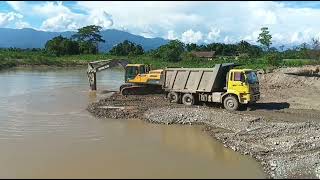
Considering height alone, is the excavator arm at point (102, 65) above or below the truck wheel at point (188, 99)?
above

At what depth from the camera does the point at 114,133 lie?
56.1 ft

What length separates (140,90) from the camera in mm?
26453

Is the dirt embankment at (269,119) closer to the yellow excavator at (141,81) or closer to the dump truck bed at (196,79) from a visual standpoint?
the yellow excavator at (141,81)

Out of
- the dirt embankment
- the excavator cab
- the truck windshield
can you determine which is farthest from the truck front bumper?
the excavator cab

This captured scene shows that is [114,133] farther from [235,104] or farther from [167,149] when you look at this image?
[235,104]

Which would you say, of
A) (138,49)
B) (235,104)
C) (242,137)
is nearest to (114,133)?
(242,137)

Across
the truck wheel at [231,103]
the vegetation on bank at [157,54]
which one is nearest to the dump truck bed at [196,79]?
the truck wheel at [231,103]

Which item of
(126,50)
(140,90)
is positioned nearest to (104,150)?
(140,90)

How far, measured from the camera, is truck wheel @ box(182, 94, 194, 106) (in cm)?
2256

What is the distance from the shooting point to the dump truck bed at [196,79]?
2161 centimetres

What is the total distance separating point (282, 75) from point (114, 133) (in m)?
15.0

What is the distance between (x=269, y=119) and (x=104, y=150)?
7662 millimetres

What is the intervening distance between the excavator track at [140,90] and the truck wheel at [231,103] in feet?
19.3

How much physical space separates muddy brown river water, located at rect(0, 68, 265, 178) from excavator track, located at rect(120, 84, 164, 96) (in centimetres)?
475
